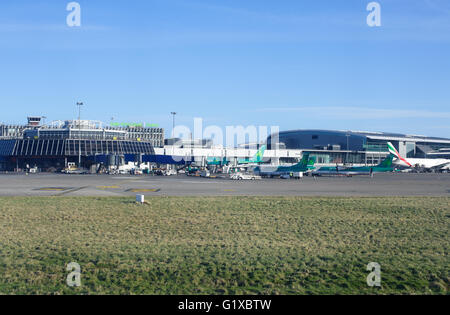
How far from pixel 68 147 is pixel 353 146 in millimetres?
115506


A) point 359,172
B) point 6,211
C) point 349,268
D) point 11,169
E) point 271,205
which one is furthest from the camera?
point 11,169

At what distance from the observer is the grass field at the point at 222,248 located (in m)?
14.9

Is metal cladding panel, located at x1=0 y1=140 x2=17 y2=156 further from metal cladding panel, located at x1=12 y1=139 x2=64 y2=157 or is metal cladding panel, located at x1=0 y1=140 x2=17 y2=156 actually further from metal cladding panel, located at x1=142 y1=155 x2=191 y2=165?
metal cladding panel, located at x1=142 y1=155 x2=191 y2=165

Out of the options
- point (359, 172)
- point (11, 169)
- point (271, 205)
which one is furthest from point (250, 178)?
point (11, 169)

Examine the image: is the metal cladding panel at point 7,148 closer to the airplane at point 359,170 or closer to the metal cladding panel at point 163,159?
the metal cladding panel at point 163,159

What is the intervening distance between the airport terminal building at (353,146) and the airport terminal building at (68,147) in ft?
236

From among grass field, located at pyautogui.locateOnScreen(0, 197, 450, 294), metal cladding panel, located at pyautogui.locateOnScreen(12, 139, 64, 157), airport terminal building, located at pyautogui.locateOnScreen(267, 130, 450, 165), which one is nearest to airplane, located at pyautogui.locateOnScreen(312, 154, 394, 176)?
airport terminal building, located at pyautogui.locateOnScreen(267, 130, 450, 165)

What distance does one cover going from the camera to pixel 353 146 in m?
183

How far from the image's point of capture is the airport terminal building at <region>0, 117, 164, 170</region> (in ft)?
449

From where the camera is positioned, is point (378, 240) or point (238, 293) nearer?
point (238, 293)

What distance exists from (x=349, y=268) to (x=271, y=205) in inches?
708

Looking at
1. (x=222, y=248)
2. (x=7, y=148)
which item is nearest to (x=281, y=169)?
(x=222, y=248)
